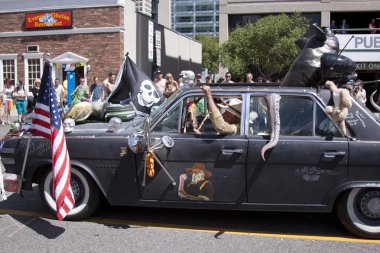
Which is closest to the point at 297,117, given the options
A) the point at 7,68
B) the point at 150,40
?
the point at 150,40

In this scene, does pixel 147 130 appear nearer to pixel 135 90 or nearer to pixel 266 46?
pixel 135 90

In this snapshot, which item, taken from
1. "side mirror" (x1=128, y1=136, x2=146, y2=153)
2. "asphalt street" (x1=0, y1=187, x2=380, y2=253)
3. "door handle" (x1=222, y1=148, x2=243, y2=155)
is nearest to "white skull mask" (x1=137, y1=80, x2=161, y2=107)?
"asphalt street" (x1=0, y1=187, x2=380, y2=253)

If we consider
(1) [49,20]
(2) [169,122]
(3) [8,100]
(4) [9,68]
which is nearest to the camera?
(2) [169,122]

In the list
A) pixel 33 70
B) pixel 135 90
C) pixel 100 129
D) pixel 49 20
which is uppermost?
pixel 49 20

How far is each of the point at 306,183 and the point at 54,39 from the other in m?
18.3

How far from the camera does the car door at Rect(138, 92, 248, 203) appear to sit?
467cm

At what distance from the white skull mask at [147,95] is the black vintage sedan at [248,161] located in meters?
2.60

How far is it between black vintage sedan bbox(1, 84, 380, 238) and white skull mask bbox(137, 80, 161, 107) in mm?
2596

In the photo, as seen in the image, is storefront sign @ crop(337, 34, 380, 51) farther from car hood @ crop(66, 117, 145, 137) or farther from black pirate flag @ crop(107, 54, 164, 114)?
car hood @ crop(66, 117, 145, 137)

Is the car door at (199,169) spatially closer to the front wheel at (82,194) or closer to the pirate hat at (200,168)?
the pirate hat at (200,168)

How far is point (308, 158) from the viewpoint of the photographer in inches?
180

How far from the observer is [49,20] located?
67.2ft

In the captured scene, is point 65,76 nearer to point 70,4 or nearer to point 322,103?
point 70,4

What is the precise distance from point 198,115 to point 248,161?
0.91m
